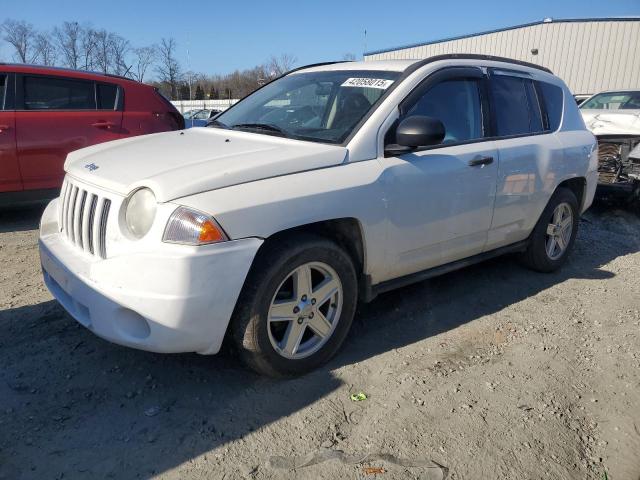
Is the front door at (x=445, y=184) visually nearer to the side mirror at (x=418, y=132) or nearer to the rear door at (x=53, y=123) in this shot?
the side mirror at (x=418, y=132)

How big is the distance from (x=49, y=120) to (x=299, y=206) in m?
4.28

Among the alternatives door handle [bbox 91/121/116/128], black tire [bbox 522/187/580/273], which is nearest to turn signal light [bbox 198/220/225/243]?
black tire [bbox 522/187/580/273]

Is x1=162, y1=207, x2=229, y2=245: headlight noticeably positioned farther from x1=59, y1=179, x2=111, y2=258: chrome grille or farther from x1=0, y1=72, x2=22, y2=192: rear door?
x1=0, y1=72, x2=22, y2=192: rear door

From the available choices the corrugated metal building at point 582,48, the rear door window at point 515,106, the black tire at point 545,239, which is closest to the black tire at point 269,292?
the rear door window at point 515,106

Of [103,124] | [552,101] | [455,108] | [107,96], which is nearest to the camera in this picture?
[455,108]

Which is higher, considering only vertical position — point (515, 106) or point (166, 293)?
point (515, 106)

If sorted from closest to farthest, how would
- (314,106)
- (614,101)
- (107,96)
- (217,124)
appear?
(314,106)
(217,124)
(107,96)
(614,101)

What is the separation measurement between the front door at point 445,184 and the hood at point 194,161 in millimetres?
512

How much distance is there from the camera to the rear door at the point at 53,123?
5664 mm

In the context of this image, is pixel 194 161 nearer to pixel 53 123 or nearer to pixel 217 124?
pixel 217 124

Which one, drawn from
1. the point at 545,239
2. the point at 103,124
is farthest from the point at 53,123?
the point at 545,239

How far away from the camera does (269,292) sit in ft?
8.82

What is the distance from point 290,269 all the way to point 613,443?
1.79m

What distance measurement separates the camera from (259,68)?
57.3 metres
